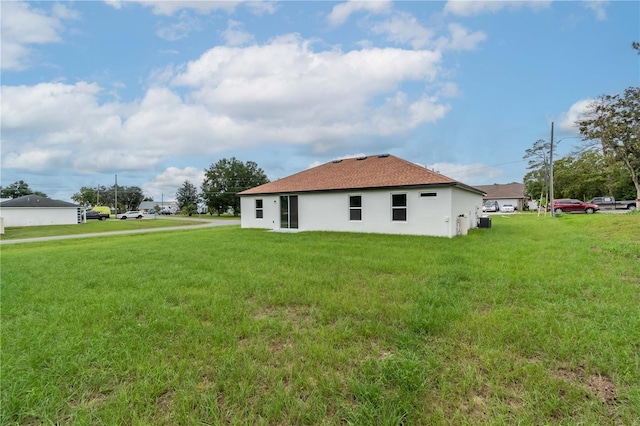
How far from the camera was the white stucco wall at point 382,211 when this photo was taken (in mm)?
12516

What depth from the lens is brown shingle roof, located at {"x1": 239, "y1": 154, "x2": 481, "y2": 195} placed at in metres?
13.3

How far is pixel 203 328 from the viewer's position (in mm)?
3510

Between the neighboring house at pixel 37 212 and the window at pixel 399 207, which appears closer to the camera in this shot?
the window at pixel 399 207

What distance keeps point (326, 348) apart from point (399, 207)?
36.8 ft

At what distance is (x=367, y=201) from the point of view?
Result: 14312 millimetres

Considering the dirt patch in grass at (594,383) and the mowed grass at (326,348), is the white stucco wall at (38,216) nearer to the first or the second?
the mowed grass at (326,348)

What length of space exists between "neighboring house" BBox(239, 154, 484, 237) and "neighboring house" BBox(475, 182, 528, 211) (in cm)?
3494

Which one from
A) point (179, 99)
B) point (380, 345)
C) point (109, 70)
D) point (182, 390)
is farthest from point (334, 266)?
point (179, 99)

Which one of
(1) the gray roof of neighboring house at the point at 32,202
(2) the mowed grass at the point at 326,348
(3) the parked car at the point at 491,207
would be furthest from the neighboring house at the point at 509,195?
(1) the gray roof of neighboring house at the point at 32,202

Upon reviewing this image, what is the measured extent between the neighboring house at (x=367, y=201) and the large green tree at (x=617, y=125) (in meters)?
19.3

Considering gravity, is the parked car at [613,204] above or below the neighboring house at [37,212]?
below

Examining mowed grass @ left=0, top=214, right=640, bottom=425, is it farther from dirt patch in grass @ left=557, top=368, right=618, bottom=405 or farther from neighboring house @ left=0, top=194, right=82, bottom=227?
neighboring house @ left=0, top=194, right=82, bottom=227

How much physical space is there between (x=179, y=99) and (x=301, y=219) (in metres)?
8.59

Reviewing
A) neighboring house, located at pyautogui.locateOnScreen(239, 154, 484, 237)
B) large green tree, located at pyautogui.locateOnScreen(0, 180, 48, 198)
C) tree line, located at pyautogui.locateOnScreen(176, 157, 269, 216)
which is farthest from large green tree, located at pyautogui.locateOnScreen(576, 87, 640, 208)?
large green tree, located at pyautogui.locateOnScreen(0, 180, 48, 198)
